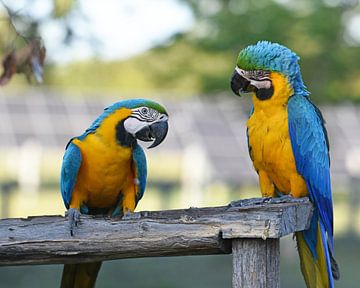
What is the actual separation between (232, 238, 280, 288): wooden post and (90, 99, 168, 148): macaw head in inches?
35.0

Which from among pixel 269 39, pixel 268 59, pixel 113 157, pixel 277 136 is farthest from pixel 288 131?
pixel 269 39

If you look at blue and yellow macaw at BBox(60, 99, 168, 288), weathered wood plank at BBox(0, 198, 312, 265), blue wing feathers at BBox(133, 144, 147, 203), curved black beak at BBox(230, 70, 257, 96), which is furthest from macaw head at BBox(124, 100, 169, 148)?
weathered wood plank at BBox(0, 198, 312, 265)

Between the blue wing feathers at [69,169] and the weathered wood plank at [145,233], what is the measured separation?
68 centimetres

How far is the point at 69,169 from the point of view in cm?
301

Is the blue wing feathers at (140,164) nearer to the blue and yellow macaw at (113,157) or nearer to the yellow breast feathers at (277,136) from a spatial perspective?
the blue and yellow macaw at (113,157)

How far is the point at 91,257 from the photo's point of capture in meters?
2.26

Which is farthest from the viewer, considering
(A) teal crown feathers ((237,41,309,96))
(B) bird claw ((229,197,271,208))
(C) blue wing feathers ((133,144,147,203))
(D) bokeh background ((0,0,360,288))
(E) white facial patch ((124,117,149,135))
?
(D) bokeh background ((0,0,360,288))

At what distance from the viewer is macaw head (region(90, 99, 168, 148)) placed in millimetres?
2883

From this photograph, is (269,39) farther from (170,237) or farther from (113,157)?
(170,237)

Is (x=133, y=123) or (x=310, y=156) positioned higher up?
(x=133, y=123)

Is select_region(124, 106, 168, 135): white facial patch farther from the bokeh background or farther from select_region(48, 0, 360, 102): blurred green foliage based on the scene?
select_region(48, 0, 360, 102): blurred green foliage

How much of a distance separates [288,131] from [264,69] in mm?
248

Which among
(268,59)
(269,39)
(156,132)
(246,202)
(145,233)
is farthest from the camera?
(269,39)

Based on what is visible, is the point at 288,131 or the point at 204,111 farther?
the point at 204,111
